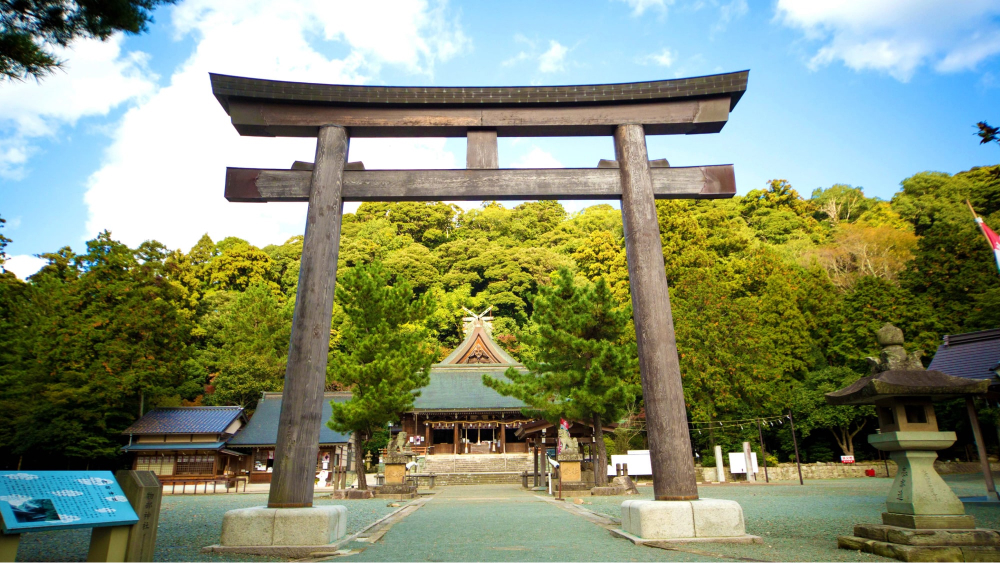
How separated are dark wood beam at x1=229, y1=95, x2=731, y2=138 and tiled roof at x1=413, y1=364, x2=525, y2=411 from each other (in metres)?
20.7

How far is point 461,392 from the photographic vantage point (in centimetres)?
Result: 2955

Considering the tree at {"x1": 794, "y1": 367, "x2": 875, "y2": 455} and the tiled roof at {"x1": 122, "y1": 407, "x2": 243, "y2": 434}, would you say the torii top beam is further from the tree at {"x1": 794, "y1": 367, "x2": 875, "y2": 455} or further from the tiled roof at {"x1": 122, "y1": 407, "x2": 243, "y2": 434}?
the tiled roof at {"x1": 122, "y1": 407, "x2": 243, "y2": 434}

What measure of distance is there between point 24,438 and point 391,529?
20.0 m

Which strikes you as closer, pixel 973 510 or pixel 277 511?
pixel 277 511

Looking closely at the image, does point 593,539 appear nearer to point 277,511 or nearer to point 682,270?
point 277,511

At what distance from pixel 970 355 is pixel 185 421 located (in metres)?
27.1

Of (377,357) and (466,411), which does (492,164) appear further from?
(466,411)

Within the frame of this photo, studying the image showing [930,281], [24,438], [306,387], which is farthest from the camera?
[930,281]

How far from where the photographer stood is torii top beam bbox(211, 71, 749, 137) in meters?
6.48

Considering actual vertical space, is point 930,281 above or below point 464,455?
above

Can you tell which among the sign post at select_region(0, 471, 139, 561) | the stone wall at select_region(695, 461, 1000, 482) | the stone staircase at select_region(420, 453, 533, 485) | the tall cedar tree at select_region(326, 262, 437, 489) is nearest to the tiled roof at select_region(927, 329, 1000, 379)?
the stone wall at select_region(695, 461, 1000, 482)

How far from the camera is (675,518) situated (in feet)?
17.4

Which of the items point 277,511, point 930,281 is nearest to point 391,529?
point 277,511

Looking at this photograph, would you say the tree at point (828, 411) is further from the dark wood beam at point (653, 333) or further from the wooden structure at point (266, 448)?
the wooden structure at point (266, 448)
